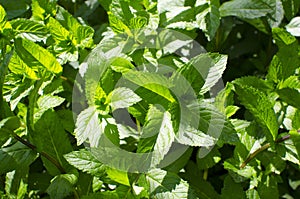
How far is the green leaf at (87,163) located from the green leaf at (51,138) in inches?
3.4

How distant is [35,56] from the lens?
89cm

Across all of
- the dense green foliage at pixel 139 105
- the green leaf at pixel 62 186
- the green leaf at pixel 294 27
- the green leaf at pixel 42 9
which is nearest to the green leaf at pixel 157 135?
the dense green foliage at pixel 139 105

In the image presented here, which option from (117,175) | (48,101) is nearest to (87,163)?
(117,175)

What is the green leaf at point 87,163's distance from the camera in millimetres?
801

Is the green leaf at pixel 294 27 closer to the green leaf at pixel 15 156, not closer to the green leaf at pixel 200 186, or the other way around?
the green leaf at pixel 200 186

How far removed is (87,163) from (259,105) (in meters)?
0.31

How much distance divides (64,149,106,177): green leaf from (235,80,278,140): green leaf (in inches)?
10.6

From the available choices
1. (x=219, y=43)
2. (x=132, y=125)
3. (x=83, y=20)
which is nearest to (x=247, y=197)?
(x=132, y=125)

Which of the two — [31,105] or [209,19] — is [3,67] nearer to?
[31,105]

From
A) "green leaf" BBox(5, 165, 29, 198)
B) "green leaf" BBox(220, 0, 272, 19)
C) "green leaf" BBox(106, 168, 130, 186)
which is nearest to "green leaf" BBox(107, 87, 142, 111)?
"green leaf" BBox(106, 168, 130, 186)

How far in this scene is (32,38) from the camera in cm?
94

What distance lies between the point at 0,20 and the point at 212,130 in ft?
1.44

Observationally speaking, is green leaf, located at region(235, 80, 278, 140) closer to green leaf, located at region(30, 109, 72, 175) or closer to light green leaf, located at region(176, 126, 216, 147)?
light green leaf, located at region(176, 126, 216, 147)

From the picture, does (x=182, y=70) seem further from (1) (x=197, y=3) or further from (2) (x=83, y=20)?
(2) (x=83, y=20)
